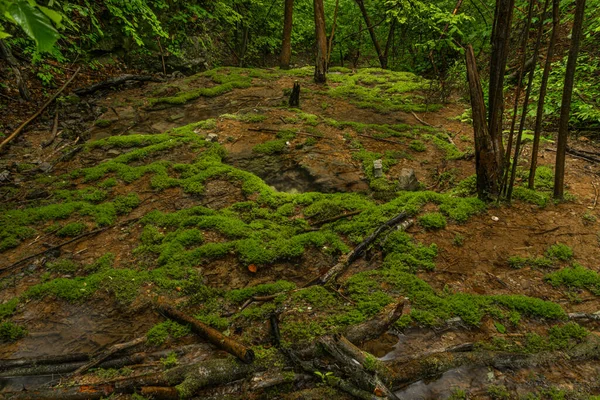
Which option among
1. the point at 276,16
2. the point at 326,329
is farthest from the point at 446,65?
the point at 326,329

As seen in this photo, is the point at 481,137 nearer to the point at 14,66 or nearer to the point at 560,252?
the point at 560,252

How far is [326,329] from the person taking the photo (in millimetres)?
2992

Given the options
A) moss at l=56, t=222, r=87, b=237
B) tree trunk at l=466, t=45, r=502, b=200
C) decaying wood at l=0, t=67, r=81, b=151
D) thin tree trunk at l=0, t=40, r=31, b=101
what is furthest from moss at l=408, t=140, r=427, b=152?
thin tree trunk at l=0, t=40, r=31, b=101

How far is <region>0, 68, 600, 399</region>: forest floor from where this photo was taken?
2730 millimetres

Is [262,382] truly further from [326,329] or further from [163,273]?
[163,273]

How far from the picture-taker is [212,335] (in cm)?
292

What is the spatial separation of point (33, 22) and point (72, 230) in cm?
394

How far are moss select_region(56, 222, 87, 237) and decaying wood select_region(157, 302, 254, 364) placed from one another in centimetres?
210

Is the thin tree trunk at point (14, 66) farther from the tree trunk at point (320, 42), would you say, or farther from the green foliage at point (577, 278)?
the green foliage at point (577, 278)

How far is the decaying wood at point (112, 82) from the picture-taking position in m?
8.88

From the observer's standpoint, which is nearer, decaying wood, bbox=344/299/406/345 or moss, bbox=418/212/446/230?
decaying wood, bbox=344/299/406/345

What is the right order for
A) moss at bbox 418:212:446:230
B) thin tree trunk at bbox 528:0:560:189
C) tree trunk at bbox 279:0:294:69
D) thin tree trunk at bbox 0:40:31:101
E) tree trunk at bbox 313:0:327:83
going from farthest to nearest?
tree trunk at bbox 279:0:294:69 < tree trunk at bbox 313:0:327:83 < thin tree trunk at bbox 0:40:31:101 < moss at bbox 418:212:446:230 < thin tree trunk at bbox 528:0:560:189

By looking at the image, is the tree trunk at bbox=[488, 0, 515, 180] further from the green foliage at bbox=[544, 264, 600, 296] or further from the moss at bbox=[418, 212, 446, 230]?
the green foliage at bbox=[544, 264, 600, 296]

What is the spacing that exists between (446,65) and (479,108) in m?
9.13
